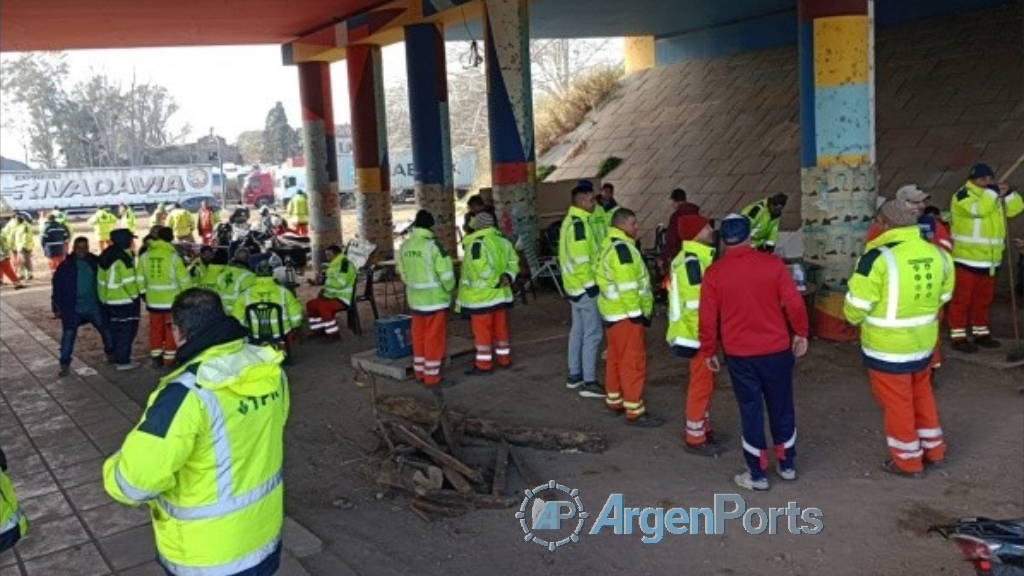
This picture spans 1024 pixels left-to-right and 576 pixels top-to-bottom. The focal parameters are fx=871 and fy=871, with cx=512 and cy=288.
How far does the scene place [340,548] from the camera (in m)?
5.45

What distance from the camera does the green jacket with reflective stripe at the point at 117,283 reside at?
10.6 m

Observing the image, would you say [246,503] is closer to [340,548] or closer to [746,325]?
[340,548]

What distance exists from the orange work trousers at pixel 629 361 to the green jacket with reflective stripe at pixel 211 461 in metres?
4.26

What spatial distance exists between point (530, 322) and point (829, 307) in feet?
13.7

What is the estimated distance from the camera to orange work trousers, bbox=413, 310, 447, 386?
8.98 meters

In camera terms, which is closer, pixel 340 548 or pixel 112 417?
pixel 340 548

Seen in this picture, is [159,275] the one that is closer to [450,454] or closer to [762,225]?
[450,454]

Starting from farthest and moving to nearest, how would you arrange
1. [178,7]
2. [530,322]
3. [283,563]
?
[178,7] → [530,322] → [283,563]

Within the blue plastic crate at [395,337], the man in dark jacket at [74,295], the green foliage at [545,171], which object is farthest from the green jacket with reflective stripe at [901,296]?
the green foliage at [545,171]

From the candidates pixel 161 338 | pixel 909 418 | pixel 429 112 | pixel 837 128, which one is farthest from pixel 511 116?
pixel 909 418

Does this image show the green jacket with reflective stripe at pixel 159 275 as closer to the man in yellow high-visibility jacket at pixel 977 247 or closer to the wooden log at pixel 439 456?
the wooden log at pixel 439 456

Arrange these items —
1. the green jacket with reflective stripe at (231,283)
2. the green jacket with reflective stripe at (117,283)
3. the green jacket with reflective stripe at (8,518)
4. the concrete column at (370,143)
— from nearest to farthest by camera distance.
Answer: the green jacket with reflective stripe at (8,518)
the green jacket with reflective stripe at (117,283)
the green jacket with reflective stripe at (231,283)
the concrete column at (370,143)

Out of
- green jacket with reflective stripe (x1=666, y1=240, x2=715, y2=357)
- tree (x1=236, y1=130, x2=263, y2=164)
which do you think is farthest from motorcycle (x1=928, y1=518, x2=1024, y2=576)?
tree (x1=236, y1=130, x2=263, y2=164)

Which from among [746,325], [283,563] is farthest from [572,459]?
[283,563]
